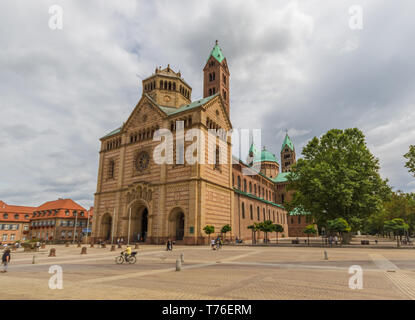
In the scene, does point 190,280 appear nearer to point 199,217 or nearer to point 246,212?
point 199,217

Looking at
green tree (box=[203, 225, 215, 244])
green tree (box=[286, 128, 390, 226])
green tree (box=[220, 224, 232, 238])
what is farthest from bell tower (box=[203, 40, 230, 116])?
green tree (box=[203, 225, 215, 244])

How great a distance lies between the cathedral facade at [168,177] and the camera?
39438 millimetres

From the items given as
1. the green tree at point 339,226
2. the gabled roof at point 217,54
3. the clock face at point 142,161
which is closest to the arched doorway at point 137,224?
the clock face at point 142,161

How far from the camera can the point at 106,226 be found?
4950 cm

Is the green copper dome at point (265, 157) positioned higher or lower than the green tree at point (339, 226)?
higher

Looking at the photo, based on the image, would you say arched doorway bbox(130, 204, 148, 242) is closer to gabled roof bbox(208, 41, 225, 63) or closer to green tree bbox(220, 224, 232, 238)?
green tree bbox(220, 224, 232, 238)

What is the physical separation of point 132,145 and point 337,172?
114 ft

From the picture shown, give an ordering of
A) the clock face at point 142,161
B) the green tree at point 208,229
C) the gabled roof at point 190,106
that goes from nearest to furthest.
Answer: the green tree at point 208,229, the gabled roof at point 190,106, the clock face at point 142,161

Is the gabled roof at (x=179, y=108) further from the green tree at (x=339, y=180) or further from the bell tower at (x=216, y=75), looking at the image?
the green tree at (x=339, y=180)

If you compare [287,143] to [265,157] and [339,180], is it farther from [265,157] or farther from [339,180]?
[339,180]

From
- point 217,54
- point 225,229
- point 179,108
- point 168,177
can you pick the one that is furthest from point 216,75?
point 225,229

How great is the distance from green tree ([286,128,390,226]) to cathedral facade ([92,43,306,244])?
489 inches

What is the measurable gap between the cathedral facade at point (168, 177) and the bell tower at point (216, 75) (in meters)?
8.15
